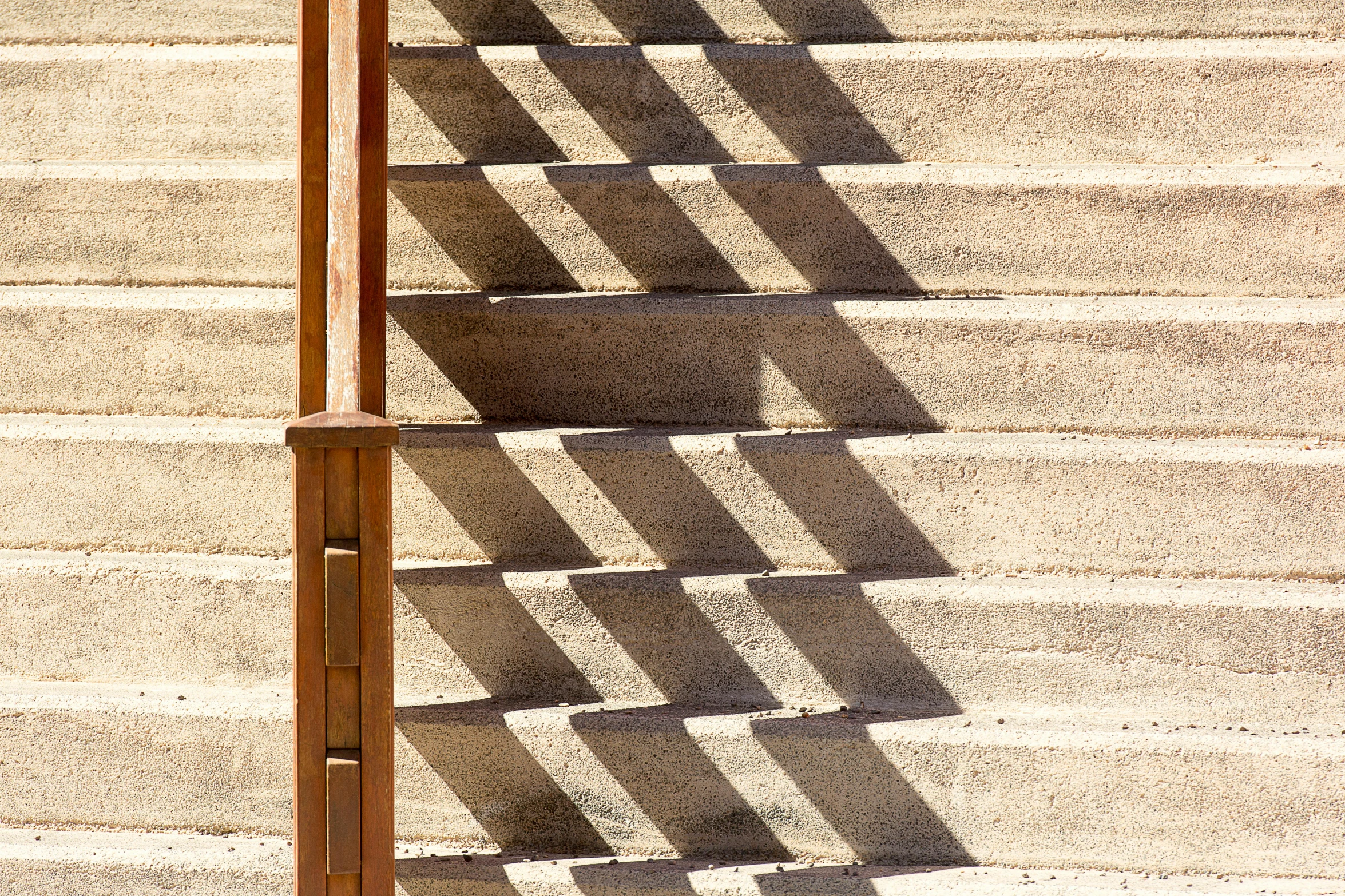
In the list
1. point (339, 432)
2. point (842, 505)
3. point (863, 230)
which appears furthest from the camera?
point (863, 230)

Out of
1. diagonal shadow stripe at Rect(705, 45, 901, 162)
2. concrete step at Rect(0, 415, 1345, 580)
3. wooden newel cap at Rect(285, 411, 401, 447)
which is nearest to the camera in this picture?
wooden newel cap at Rect(285, 411, 401, 447)

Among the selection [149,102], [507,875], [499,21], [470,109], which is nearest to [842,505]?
[507,875]

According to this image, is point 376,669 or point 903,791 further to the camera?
point 903,791

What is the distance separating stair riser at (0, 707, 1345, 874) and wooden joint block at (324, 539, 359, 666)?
0.48 metres

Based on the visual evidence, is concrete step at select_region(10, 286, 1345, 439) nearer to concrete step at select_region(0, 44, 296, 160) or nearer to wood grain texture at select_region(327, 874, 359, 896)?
concrete step at select_region(0, 44, 296, 160)

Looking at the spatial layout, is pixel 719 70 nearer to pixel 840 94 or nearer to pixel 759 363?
pixel 840 94

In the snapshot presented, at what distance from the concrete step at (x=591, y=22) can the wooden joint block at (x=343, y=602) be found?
4.37 feet

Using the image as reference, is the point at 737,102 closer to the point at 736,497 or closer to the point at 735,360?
the point at 735,360

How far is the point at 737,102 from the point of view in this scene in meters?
2.41

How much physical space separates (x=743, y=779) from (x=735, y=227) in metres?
1.13

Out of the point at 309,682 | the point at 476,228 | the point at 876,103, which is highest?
the point at 876,103

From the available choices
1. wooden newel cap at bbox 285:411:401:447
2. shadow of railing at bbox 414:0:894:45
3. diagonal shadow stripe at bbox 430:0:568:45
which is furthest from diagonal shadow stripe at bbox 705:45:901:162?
wooden newel cap at bbox 285:411:401:447

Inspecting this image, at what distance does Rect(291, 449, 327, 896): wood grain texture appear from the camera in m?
1.74

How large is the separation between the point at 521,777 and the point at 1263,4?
7.23ft
